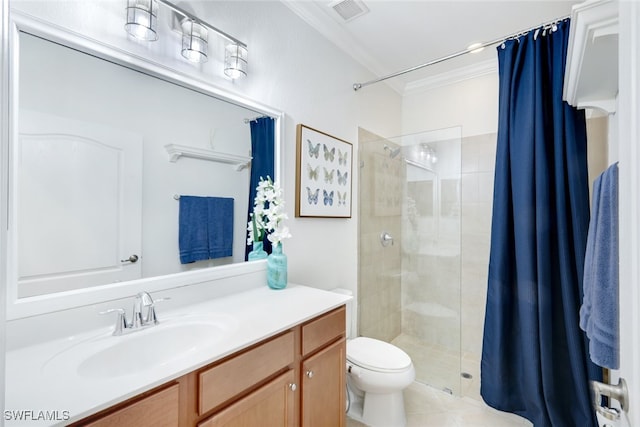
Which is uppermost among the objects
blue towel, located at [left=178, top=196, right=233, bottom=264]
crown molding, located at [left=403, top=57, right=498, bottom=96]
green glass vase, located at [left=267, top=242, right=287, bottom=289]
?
crown molding, located at [left=403, top=57, right=498, bottom=96]

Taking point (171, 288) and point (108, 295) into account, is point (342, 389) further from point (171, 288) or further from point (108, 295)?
point (108, 295)

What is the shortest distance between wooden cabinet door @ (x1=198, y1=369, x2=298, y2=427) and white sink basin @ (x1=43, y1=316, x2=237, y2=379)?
22cm

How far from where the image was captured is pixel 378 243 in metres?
2.55

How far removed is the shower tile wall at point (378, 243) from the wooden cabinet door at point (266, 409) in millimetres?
1361

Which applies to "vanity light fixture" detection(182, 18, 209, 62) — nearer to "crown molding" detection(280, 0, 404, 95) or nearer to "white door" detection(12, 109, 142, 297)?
"white door" detection(12, 109, 142, 297)

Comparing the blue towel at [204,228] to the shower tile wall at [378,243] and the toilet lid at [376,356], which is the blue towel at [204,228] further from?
the shower tile wall at [378,243]

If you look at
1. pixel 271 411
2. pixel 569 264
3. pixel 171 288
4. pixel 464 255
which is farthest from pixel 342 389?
pixel 464 255

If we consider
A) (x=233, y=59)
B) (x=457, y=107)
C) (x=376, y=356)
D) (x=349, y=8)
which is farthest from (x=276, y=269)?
(x=457, y=107)

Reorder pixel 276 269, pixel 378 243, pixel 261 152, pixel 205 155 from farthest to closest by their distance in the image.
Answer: pixel 378 243
pixel 261 152
pixel 276 269
pixel 205 155

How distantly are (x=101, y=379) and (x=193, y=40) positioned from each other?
1304mm

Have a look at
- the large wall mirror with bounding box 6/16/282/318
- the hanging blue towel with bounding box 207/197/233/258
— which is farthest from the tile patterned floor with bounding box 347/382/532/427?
the large wall mirror with bounding box 6/16/282/318

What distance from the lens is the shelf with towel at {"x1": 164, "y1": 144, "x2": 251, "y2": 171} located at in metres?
1.33

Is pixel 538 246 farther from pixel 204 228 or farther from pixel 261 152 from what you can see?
pixel 204 228

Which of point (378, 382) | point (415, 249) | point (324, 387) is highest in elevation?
point (415, 249)
